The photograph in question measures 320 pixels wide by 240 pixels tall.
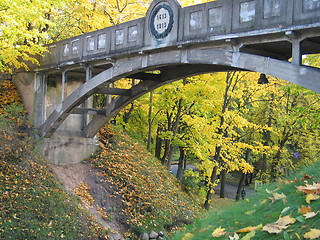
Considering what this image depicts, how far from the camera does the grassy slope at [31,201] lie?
29.1ft

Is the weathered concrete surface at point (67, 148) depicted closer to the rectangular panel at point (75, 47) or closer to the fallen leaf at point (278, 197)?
the rectangular panel at point (75, 47)

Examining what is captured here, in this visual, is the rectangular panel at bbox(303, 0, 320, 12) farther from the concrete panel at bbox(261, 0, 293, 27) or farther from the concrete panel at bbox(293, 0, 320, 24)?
the concrete panel at bbox(261, 0, 293, 27)

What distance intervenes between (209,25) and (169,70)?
3.47 meters

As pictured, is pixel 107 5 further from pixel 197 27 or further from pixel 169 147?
pixel 197 27

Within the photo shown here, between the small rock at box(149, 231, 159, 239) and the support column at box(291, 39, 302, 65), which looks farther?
the small rock at box(149, 231, 159, 239)

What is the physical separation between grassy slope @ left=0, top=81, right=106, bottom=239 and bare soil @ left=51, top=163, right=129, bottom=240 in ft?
2.02

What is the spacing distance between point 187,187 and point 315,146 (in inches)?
363

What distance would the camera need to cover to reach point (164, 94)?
1499 centimetres

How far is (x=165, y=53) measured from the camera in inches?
345

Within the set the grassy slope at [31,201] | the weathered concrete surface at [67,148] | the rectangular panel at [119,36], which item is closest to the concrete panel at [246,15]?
the rectangular panel at [119,36]

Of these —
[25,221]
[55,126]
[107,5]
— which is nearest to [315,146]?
[107,5]

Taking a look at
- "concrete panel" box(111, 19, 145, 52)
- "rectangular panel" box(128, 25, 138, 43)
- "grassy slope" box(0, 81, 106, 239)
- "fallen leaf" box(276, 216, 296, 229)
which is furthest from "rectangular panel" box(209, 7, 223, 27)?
"grassy slope" box(0, 81, 106, 239)

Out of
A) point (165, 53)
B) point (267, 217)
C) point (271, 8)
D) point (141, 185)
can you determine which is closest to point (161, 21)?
point (165, 53)

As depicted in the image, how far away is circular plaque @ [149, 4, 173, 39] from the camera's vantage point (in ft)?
28.0
